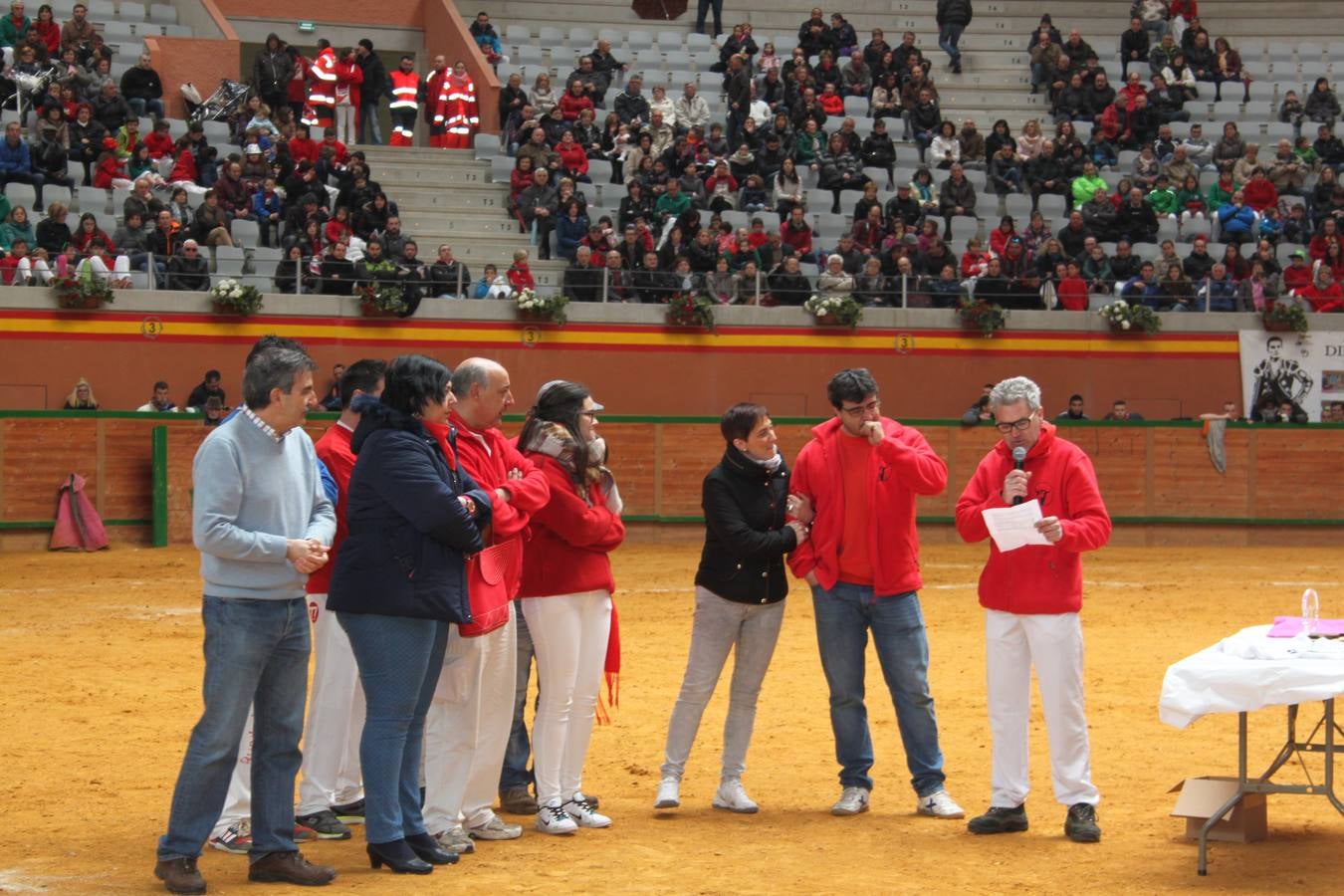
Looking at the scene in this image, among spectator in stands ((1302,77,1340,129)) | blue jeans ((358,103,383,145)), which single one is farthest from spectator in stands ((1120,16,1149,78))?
blue jeans ((358,103,383,145))

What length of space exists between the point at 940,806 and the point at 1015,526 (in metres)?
1.48

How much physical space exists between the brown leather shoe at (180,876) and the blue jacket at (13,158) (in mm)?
19439

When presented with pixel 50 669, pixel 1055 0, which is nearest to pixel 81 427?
pixel 50 669

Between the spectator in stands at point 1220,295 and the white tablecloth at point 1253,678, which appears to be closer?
the white tablecloth at point 1253,678

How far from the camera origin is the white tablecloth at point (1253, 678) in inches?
270

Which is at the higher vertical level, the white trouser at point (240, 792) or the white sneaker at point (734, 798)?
the white trouser at point (240, 792)

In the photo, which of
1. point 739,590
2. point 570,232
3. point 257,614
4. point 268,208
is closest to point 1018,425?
point 739,590

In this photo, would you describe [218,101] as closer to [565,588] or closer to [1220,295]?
[1220,295]

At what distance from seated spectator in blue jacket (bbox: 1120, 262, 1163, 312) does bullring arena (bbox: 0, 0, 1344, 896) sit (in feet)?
2.28

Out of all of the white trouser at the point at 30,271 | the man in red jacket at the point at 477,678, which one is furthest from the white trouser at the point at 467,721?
the white trouser at the point at 30,271

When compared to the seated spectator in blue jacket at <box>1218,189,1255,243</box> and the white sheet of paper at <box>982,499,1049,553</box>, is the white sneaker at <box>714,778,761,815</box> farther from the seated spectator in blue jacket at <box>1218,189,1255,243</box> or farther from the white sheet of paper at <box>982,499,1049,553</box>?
the seated spectator in blue jacket at <box>1218,189,1255,243</box>

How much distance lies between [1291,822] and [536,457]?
13.2 feet

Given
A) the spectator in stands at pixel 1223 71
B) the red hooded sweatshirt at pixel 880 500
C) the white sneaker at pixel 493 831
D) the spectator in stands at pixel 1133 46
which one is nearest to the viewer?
the white sneaker at pixel 493 831

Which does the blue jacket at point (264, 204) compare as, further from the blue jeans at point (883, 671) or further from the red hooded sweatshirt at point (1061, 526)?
the red hooded sweatshirt at point (1061, 526)
